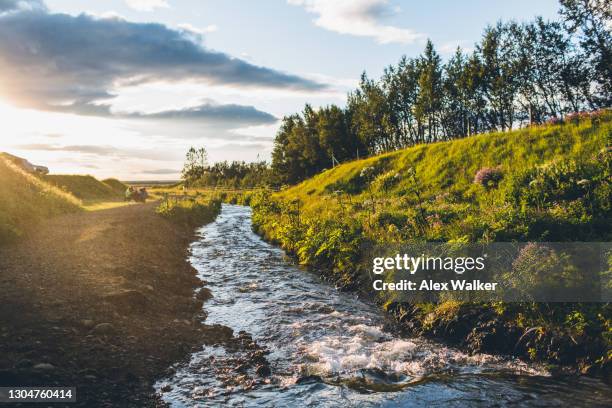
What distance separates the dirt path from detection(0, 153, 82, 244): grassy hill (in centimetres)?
87

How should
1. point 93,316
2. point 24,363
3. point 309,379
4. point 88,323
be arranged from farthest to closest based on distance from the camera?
point 93,316
point 88,323
point 309,379
point 24,363

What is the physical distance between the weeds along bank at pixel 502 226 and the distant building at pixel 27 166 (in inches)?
1388

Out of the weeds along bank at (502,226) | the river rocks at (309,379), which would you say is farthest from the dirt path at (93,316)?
the weeds along bank at (502,226)

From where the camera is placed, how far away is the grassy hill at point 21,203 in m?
15.6

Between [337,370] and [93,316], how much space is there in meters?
5.09

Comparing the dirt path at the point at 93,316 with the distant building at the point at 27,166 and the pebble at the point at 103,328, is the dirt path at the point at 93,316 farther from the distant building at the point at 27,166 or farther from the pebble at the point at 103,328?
the distant building at the point at 27,166

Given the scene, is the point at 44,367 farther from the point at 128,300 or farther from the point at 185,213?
the point at 185,213

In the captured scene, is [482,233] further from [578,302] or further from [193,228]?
[193,228]

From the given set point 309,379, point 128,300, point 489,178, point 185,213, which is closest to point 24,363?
point 128,300

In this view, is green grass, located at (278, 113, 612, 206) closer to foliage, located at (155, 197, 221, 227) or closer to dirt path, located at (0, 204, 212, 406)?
foliage, located at (155, 197, 221, 227)

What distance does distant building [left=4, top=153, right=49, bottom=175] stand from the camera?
47.9m

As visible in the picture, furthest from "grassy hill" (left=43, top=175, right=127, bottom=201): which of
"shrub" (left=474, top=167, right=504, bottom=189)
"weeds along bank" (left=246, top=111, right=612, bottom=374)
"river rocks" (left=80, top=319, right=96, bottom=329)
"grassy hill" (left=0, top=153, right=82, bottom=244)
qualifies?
"river rocks" (left=80, top=319, right=96, bottom=329)

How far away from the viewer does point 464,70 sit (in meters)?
67.3

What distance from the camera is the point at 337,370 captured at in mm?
7762
